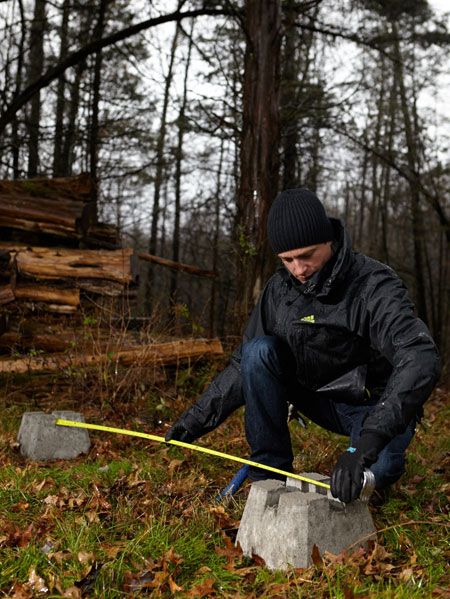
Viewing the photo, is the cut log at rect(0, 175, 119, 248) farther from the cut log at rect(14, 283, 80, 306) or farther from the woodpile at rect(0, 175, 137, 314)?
the cut log at rect(14, 283, 80, 306)

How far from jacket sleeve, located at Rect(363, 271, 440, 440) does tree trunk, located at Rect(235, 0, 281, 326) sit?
346 centimetres

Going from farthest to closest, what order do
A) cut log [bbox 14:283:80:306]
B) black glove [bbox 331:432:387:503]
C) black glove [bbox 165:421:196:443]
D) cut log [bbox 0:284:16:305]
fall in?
1. cut log [bbox 14:283:80:306]
2. cut log [bbox 0:284:16:305]
3. black glove [bbox 165:421:196:443]
4. black glove [bbox 331:432:387:503]

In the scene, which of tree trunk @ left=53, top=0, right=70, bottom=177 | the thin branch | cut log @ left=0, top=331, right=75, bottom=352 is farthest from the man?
tree trunk @ left=53, top=0, right=70, bottom=177

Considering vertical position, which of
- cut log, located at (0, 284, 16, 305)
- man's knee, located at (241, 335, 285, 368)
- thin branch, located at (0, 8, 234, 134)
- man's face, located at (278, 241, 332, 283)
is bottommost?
man's knee, located at (241, 335, 285, 368)

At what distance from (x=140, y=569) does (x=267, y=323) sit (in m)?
1.46

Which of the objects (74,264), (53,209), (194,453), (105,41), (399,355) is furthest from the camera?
(105,41)

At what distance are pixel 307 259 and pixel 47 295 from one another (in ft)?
12.2

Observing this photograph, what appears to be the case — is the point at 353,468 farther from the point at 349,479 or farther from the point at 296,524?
the point at 296,524

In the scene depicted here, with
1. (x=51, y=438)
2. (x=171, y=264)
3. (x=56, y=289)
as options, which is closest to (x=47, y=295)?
(x=56, y=289)

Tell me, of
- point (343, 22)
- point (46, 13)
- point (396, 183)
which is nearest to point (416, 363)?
point (343, 22)

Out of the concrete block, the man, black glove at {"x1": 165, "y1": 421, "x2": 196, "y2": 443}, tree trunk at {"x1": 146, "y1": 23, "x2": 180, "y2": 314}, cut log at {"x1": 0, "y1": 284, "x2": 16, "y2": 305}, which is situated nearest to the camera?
the concrete block

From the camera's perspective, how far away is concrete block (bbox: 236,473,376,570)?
241 centimetres

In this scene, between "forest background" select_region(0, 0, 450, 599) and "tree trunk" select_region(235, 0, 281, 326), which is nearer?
"forest background" select_region(0, 0, 450, 599)

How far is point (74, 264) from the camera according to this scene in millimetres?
6172
